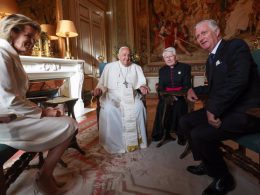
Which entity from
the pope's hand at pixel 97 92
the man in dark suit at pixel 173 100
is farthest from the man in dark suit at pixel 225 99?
the pope's hand at pixel 97 92

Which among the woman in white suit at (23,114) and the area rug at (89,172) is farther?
the area rug at (89,172)

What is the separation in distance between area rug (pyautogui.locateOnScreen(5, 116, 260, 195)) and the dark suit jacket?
2.41 feet

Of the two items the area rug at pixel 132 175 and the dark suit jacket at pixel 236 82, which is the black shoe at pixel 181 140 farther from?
the dark suit jacket at pixel 236 82

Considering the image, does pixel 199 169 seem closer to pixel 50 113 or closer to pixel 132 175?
pixel 132 175

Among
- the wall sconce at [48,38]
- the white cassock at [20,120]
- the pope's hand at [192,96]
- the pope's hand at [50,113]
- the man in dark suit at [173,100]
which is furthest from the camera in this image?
the wall sconce at [48,38]

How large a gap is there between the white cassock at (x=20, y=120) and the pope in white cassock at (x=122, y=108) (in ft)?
3.95

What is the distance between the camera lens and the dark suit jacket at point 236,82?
5.59 feet

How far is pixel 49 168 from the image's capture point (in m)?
1.79

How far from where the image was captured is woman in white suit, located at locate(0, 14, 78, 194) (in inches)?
61.4

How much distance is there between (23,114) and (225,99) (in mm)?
1510

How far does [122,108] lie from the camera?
300 cm

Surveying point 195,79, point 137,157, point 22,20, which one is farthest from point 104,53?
point 22,20

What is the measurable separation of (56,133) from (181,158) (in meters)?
1.55

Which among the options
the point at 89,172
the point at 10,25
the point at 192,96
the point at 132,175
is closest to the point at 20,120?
the point at 10,25
